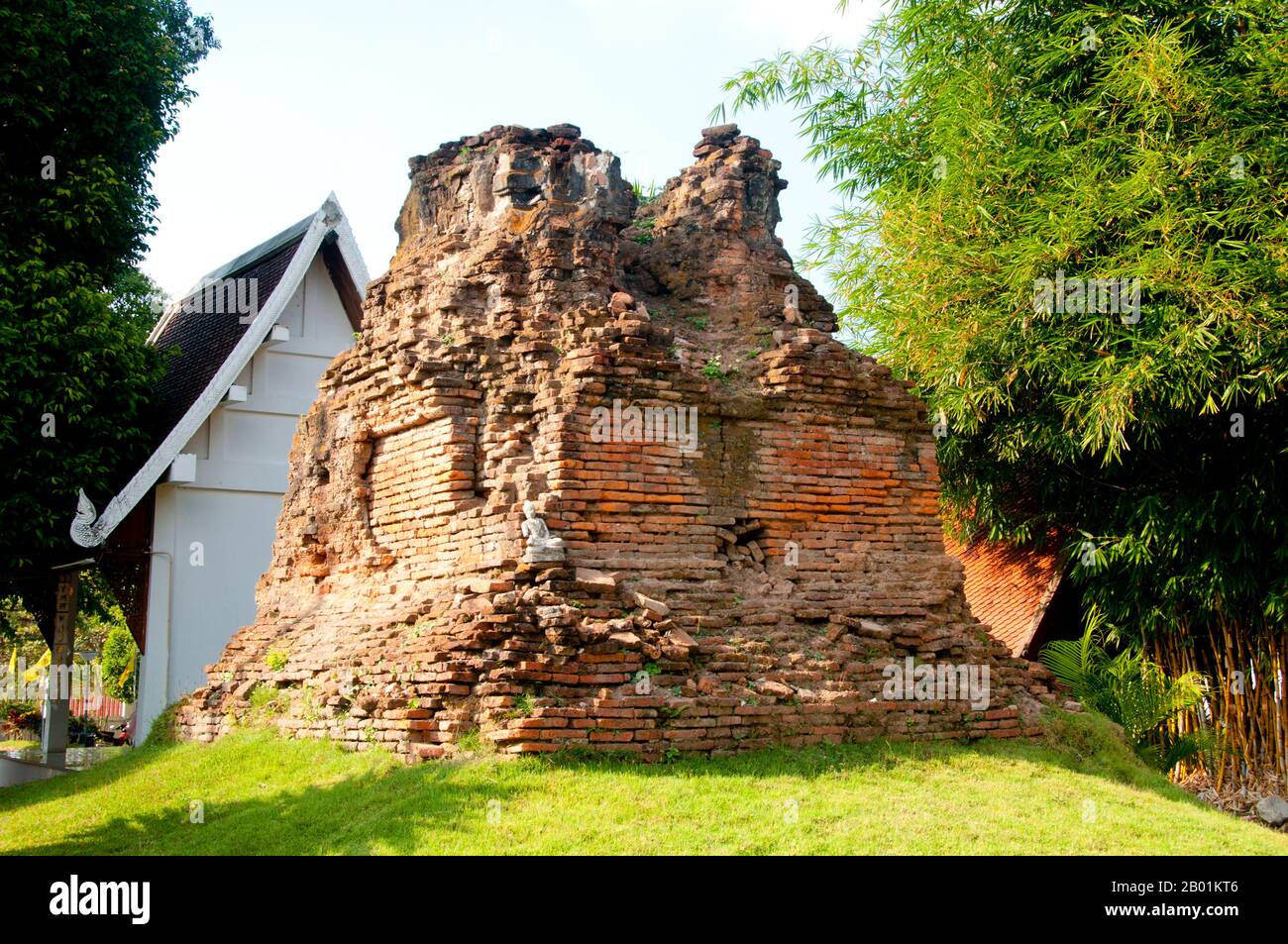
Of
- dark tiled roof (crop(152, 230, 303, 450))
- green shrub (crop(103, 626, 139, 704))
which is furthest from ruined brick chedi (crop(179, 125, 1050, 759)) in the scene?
green shrub (crop(103, 626, 139, 704))

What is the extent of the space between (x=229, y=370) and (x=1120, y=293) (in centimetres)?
1024

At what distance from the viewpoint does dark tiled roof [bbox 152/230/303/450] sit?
16797 millimetres

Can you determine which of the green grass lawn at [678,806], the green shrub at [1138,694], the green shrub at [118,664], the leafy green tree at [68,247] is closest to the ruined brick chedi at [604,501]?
the green grass lawn at [678,806]

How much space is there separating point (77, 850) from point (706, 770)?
3.93 m

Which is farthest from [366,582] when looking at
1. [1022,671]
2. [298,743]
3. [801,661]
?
[1022,671]

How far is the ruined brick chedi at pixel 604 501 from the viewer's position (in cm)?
837

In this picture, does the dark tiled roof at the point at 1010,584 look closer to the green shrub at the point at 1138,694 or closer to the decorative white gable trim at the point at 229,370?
the green shrub at the point at 1138,694

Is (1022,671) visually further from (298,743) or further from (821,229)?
(821,229)

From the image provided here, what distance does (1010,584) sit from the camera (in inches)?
595

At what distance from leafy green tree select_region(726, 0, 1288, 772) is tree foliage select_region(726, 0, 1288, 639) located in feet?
→ 0.08

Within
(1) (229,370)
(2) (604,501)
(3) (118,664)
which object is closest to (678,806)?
(2) (604,501)

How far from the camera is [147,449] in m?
16.1

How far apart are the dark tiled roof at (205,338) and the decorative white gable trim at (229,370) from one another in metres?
0.23

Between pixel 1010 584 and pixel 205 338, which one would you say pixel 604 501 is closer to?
pixel 1010 584
